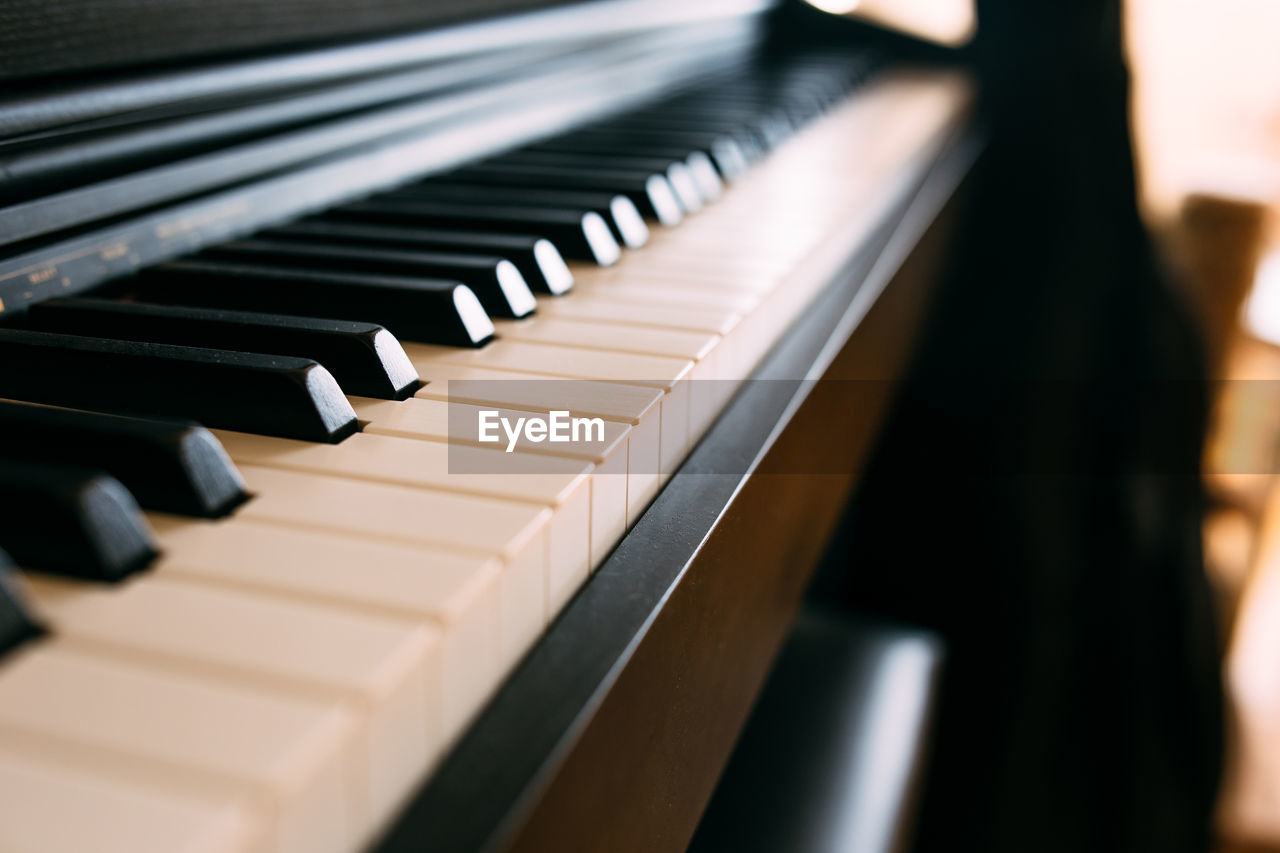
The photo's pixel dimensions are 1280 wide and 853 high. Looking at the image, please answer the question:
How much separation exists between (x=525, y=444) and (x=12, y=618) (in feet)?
0.77

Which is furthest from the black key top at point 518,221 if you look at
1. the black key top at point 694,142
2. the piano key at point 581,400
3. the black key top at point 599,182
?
the black key top at point 694,142

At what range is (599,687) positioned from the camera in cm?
45

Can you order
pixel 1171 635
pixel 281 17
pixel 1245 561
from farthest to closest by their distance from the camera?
pixel 1245 561 → pixel 1171 635 → pixel 281 17

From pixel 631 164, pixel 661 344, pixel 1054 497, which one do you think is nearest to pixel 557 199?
pixel 631 164

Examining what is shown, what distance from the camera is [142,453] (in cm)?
43

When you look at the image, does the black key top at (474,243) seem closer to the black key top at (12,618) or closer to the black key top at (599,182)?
the black key top at (599,182)

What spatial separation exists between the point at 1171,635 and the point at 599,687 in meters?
1.46

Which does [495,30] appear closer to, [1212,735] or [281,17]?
[281,17]

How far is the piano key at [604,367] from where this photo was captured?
2.02 feet

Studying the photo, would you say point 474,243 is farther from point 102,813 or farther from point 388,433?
point 102,813

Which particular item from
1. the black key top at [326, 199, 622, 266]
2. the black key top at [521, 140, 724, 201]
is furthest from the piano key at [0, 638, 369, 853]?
the black key top at [521, 140, 724, 201]

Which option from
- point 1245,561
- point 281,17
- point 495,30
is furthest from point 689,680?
point 1245,561

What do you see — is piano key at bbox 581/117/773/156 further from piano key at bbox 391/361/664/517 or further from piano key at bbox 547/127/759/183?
piano key at bbox 391/361/664/517

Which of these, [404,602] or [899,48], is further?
[899,48]
